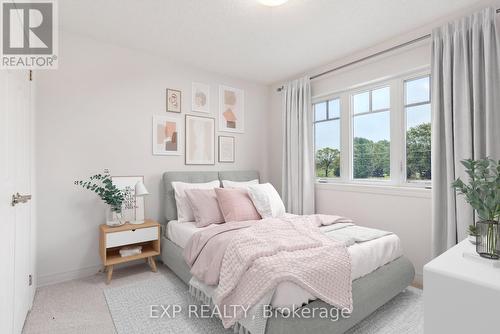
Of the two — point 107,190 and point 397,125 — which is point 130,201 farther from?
point 397,125

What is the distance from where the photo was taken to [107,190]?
2654mm

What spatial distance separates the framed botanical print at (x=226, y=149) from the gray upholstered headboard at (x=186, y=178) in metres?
0.26

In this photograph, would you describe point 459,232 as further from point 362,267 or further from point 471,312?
point 471,312

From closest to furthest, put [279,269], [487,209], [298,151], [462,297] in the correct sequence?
1. [462,297]
2. [487,209]
3. [279,269]
4. [298,151]

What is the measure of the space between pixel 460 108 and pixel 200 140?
2.92 meters

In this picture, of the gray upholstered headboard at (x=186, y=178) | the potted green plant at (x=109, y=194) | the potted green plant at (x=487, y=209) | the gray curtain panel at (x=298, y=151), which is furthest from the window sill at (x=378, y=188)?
the potted green plant at (x=109, y=194)

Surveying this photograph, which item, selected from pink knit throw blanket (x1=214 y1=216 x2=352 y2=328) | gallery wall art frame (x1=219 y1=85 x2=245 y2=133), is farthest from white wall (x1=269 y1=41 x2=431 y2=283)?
pink knit throw blanket (x1=214 y1=216 x2=352 y2=328)

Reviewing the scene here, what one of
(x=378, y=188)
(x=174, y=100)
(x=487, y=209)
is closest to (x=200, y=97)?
(x=174, y=100)

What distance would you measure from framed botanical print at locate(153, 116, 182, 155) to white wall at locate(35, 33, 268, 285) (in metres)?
0.07

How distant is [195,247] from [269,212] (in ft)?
3.12

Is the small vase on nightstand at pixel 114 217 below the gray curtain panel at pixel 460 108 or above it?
below

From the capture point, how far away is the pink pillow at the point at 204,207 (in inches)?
106

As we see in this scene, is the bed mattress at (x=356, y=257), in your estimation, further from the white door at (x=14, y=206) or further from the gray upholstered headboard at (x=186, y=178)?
the white door at (x=14, y=206)

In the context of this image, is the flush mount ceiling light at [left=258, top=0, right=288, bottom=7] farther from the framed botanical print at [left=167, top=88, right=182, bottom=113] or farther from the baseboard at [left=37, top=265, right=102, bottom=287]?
the baseboard at [left=37, top=265, right=102, bottom=287]
